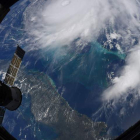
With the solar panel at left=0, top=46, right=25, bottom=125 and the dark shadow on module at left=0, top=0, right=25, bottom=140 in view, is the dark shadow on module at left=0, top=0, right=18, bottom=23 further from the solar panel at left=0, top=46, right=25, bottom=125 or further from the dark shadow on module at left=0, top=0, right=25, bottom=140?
the solar panel at left=0, top=46, right=25, bottom=125

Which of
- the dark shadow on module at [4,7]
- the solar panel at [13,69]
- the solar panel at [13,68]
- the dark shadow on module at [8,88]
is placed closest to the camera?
the dark shadow on module at [8,88]

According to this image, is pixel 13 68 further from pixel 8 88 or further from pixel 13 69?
pixel 8 88

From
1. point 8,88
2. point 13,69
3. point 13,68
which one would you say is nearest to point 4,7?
point 13,68

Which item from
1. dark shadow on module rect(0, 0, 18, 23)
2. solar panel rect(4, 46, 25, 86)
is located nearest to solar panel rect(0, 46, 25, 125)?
solar panel rect(4, 46, 25, 86)

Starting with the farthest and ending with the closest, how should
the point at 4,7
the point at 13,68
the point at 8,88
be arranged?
the point at 13,68
the point at 4,7
the point at 8,88

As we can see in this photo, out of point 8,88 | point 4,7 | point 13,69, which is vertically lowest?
point 8,88

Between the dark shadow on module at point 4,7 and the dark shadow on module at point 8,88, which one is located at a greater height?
the dark shadow on module at point 4,7

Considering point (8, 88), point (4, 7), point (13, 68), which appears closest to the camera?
point (8, 88)

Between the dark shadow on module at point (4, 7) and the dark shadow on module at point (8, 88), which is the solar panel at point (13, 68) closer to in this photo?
the dark shadow on module at point (8, 88)

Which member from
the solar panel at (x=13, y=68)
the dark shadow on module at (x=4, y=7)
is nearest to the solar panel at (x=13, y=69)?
the solar panel at (x=13, y=68)

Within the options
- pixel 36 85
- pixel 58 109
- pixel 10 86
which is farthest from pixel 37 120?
pixel 10 86

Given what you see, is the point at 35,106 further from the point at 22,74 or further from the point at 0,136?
the point at 0,136
